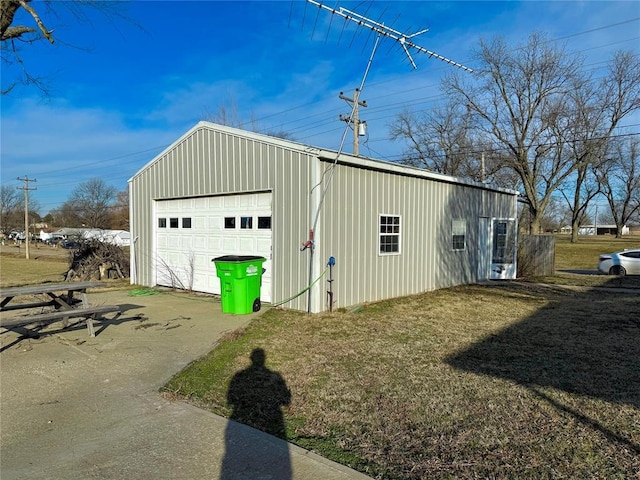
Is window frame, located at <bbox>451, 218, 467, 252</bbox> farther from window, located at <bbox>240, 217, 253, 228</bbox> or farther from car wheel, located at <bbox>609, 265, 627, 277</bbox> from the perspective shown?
car wheel, located at <bbox>609, 265, 627, 277</bbox>

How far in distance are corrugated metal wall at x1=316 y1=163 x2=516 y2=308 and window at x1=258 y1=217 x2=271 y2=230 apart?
152 cm

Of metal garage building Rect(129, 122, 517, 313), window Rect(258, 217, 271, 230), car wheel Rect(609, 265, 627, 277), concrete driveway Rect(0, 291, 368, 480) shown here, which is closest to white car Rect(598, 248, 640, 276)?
car wheel Rect(609, 265, 627, 277)

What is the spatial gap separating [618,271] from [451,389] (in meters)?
19.1

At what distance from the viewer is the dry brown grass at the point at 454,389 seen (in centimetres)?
311

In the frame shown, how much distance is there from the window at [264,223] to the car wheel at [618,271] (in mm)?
17305

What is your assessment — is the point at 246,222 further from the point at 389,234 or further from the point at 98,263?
the point at 98,263

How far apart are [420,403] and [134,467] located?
98.5 inches

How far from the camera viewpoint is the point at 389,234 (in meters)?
→ 10.5

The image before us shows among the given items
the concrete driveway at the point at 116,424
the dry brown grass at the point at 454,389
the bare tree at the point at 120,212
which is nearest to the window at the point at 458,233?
the dry brown grass at the point at 454,389

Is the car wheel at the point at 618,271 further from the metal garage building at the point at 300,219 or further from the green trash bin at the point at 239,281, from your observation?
the green trash bin at the point at 239,281

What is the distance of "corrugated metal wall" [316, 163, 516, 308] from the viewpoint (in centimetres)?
915

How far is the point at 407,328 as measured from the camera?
7395 millimetres

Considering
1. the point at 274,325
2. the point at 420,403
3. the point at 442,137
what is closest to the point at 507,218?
the point at 274,325

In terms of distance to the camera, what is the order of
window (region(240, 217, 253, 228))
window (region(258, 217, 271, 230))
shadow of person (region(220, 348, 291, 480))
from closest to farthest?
shadow of person (region(220, 348, 291, 480)) → window (region(258, 217, 271, 230)) → window (region(240, 217, 253, 228))
